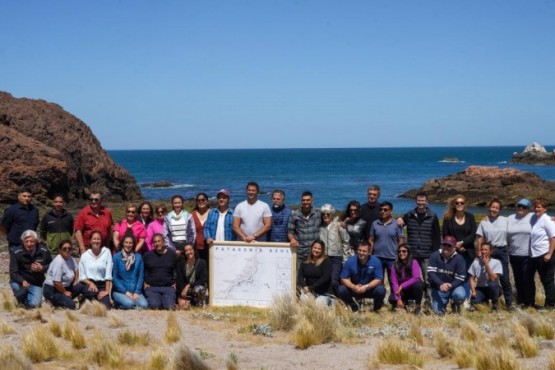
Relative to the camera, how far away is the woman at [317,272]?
1102 cm

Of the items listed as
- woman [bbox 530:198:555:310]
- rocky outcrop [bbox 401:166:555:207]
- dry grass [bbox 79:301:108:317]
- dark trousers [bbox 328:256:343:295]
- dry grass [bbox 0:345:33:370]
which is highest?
woman [bbox 530:198:555:310]

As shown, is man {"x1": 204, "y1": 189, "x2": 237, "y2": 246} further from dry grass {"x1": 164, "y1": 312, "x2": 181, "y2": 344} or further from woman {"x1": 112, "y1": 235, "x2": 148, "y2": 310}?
dry grass {"x1": 164, "y1": 312, "x2": 181, "y2": 344}

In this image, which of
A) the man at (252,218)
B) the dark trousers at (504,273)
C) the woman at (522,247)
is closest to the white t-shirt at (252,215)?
the man at (252,218)

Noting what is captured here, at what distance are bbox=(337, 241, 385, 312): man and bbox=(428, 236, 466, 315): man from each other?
85 centimetres

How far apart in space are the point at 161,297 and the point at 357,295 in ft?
10.9

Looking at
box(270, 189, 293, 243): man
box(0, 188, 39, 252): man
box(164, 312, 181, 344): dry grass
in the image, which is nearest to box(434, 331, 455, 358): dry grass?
box(164, 312, 181, 344): dry grass

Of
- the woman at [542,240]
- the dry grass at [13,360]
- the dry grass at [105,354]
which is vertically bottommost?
the dry grass at [105,354]

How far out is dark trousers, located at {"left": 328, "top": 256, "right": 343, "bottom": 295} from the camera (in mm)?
11211

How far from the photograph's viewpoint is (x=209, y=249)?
456 inches

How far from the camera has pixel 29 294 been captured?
11.2 metres

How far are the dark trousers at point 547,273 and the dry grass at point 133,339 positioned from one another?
21.0ft

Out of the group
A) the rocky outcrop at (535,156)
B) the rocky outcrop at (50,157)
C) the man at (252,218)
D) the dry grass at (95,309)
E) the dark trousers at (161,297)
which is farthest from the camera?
the rocky outcrop at (535,156)

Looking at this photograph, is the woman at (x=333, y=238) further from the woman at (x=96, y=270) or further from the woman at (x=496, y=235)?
the woman at (x=96, y=270)

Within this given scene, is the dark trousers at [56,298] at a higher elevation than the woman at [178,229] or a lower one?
lower
